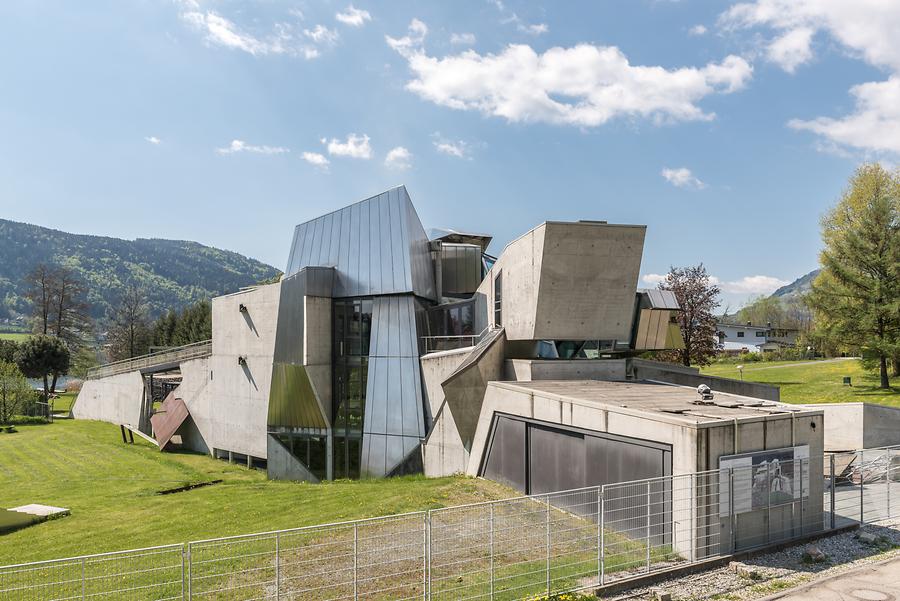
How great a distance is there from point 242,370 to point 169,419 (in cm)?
968

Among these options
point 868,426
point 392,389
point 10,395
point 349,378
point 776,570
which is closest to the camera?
point 776,570

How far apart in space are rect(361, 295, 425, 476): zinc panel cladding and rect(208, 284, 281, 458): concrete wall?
6528 millimetres

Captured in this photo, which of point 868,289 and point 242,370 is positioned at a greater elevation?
point 868,289

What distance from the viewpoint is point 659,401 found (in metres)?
14.5

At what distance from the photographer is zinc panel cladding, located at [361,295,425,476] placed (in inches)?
1001

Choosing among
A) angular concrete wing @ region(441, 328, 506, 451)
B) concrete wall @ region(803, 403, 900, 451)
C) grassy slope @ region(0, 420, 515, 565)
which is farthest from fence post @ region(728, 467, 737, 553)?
concrete wall @ region(803, 403, 900, 451)

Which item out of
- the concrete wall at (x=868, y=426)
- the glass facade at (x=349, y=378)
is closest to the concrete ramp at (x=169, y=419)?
the glass facade at (x=349, y=378)

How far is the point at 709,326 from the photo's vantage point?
39938 mm

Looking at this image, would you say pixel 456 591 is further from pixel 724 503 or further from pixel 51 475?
pixel 51 475

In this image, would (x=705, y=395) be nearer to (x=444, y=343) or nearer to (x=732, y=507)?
(x=732, y=507)

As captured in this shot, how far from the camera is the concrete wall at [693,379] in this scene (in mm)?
22109

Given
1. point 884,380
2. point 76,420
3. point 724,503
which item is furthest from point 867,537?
point 76,420

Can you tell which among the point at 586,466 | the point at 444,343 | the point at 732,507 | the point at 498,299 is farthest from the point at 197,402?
the point at 732,507

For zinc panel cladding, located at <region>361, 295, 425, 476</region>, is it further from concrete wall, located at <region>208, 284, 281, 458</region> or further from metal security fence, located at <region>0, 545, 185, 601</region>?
metal security fence, located at <region>0, 545, 185, 601</region>
